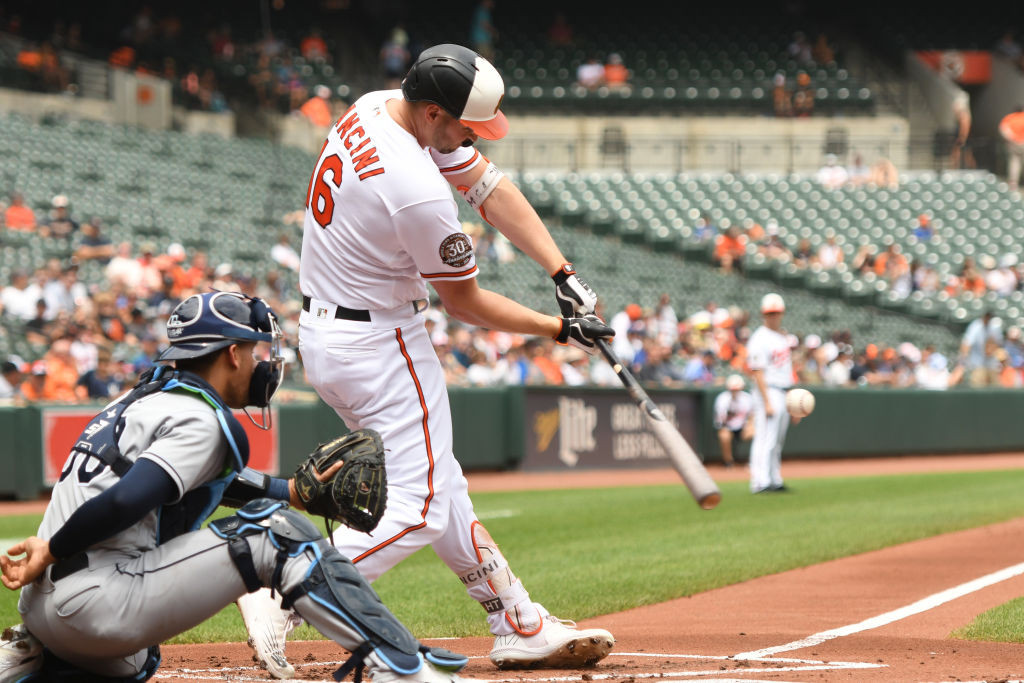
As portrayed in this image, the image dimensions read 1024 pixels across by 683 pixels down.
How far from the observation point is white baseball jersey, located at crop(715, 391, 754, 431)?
18328 millimetres

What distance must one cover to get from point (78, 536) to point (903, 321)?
77.4 feet

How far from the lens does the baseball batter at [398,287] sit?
4.08m

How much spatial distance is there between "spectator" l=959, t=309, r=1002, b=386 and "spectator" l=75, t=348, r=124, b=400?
14655 millimetres

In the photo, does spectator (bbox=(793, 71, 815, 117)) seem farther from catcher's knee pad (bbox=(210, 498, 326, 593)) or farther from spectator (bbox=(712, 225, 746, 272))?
catcher's knee pad (bbox=(210, 498, 326, 593))

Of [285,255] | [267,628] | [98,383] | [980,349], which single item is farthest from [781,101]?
[267,628]

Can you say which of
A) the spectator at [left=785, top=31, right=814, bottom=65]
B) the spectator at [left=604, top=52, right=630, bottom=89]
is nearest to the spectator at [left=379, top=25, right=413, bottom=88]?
the spectator at [left=604, top=52, right=630, bottom=89]

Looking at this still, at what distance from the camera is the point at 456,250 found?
13.4 ft

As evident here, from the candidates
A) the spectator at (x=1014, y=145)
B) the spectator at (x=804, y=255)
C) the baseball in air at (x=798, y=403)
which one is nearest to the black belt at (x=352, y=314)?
the baseball in air at (x=798, y=403)

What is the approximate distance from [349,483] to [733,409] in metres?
15.2

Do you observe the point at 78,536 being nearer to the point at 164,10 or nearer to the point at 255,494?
the point at 255,494

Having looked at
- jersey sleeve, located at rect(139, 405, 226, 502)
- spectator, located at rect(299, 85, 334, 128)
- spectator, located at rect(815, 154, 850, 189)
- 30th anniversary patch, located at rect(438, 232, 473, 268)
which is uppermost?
spectator, located at rect(299, 85, 334, 128)

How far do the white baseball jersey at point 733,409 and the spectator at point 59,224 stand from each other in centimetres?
914

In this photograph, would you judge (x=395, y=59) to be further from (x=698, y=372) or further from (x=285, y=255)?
(x=698, y=372)

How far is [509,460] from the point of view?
16.8 meters
